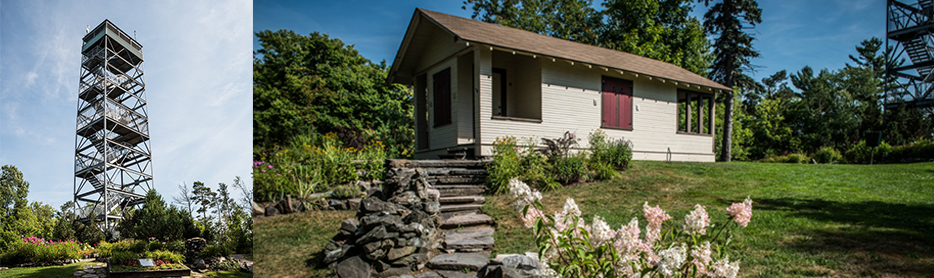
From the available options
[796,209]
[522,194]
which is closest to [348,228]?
[522,194]

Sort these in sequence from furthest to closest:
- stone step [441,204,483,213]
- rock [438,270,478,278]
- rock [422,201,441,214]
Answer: stone step [441,204,483,213] < rock [422,201,441,214] < rock [438,270,478,278]

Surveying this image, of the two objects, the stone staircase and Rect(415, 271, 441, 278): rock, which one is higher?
the stone staircase

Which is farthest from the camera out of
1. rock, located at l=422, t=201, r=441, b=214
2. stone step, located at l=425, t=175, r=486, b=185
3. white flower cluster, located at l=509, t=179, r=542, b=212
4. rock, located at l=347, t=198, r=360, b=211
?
stone step, located at l=425, t=175, r=486, b=185

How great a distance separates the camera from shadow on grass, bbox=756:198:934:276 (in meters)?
2.92

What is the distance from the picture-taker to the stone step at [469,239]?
4.20 metres

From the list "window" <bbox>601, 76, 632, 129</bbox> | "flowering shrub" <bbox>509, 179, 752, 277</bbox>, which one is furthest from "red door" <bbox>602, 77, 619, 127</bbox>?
"flowering shrub" <bbox>509, 179, 752, 277</bbox>

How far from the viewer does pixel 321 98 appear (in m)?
12.8

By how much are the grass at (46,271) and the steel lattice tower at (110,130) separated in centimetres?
24

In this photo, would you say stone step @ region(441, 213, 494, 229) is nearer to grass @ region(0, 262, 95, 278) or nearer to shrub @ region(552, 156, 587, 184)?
shrub @ region(552, 156, 587, 184)

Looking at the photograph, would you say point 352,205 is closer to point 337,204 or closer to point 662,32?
point 337,204

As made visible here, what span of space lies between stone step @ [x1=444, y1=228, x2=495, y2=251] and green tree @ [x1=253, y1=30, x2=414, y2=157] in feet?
23.9

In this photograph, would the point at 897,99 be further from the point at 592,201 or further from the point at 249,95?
the point at 249,95

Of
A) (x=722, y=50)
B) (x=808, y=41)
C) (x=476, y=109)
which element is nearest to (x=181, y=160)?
(x=808, y=41)

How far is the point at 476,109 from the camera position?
27.1 feet
